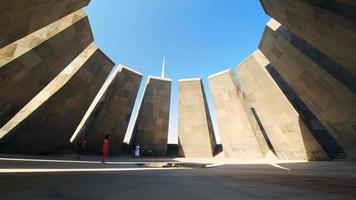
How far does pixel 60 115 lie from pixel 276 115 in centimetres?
1397

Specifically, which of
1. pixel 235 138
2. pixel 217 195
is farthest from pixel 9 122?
pixel 235 138

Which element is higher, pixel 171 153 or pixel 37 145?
pixel 171 153

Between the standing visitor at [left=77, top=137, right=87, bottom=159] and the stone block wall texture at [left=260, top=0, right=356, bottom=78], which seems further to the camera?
the standing visitor at [left=77, top=137, right=87, bottom=159]

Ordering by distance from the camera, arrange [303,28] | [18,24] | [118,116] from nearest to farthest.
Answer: [18,24] < [303,28] < [118,116]

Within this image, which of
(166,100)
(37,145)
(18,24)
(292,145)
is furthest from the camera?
(166,100)

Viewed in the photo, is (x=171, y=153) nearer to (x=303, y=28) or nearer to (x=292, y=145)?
(x=292, y=145)

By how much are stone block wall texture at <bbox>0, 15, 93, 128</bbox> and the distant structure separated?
9.26m

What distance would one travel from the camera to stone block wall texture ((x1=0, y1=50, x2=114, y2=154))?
1326cm

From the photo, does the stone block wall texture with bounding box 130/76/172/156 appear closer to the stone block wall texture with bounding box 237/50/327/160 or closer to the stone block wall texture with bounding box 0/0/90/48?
the stone block wall texture with bounding box 237/50/327/160

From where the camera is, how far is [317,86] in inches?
Answer: 477

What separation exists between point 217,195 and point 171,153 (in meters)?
20.2

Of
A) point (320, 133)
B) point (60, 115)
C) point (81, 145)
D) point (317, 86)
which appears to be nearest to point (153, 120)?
point (81, 145)

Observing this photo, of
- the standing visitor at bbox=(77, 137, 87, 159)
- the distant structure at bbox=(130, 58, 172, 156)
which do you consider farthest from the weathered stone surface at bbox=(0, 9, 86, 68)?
the distant structure at bbox=(130, 58, 172, 156)

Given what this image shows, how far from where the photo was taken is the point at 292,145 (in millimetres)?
16250
